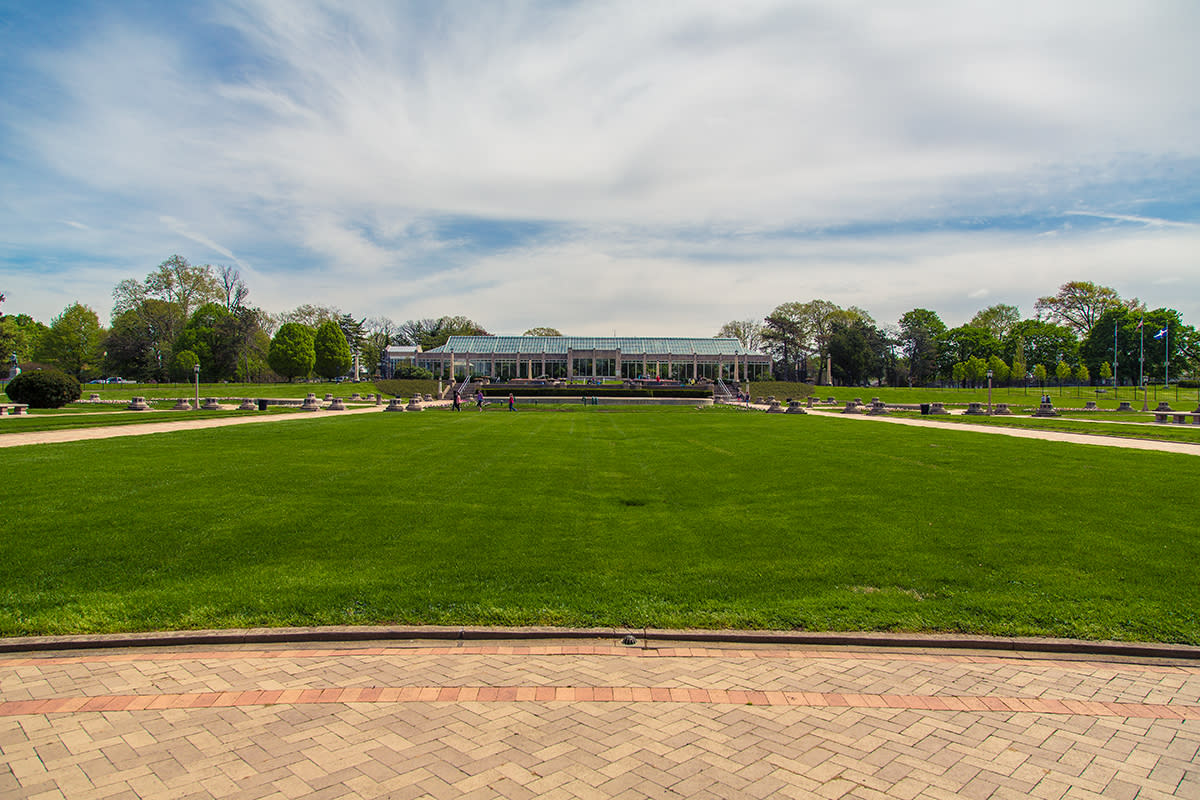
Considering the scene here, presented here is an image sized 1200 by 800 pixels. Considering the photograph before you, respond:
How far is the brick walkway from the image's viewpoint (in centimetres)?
347

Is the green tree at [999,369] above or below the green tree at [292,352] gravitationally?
below

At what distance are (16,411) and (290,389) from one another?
32.2 meters

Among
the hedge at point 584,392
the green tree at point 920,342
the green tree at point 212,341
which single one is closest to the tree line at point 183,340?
the green tree at point 212,341

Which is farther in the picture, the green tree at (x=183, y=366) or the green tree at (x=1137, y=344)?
the green tree at (x=1137, y=344)

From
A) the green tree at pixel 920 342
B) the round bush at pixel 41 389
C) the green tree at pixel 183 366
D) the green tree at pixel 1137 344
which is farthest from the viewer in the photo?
the green tree at pixel 920 342

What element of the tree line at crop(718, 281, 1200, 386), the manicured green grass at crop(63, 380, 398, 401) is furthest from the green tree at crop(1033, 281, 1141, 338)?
the manicured green grass at crop(63, 380, 398, 401)

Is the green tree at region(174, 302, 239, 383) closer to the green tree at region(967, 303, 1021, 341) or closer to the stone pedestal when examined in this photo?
the stone pedestal

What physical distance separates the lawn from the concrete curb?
0.20m

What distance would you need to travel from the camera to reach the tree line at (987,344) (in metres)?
78.9

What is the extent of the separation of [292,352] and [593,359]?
34191mm

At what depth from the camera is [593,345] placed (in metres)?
84.8

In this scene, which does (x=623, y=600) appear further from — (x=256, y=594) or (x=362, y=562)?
(x=256, y=594)

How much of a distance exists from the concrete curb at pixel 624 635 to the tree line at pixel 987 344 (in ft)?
252

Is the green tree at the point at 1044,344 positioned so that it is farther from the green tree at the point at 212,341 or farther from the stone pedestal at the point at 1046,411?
the green tree at the point at 212,341
